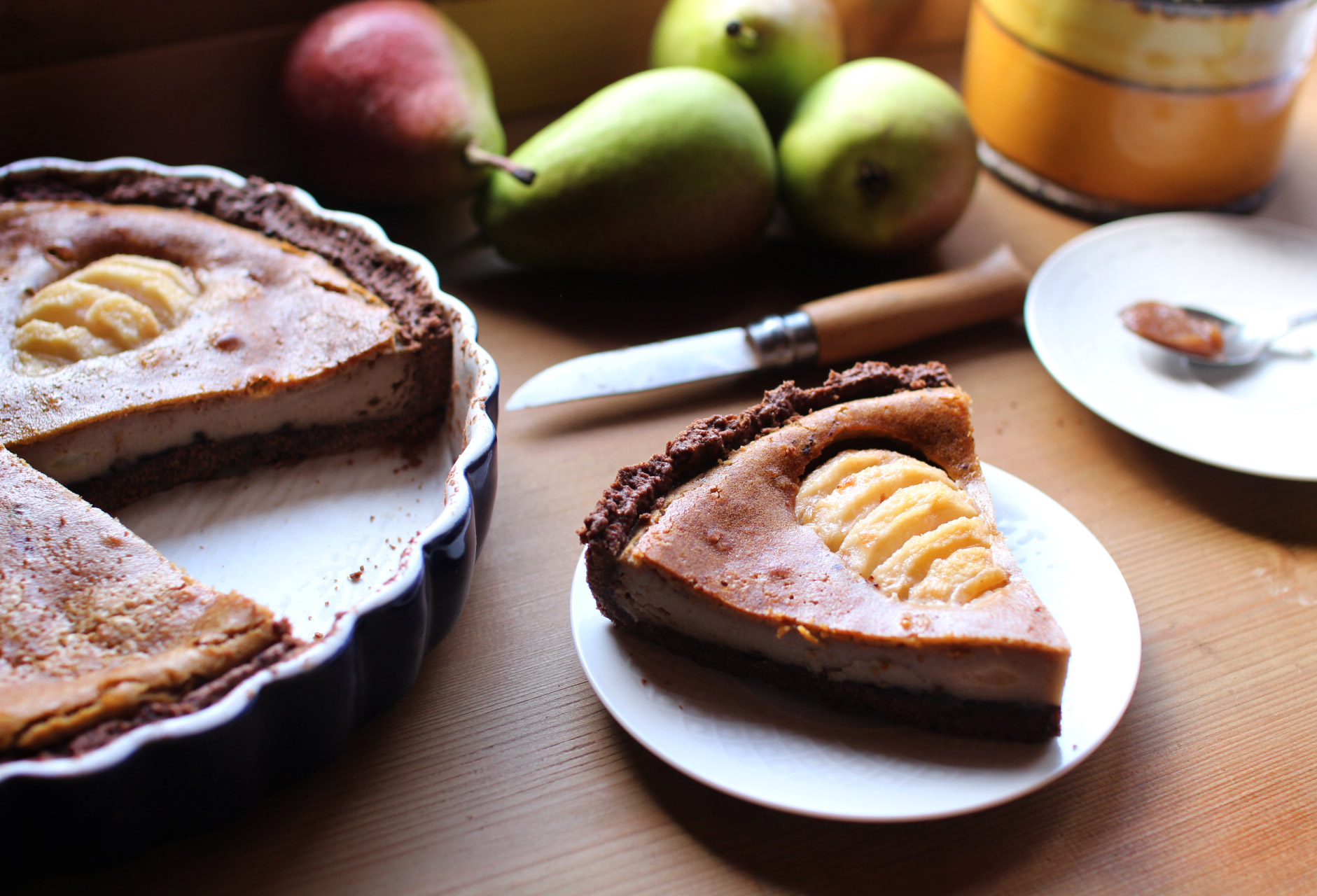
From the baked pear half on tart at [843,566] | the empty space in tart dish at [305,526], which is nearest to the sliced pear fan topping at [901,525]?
the baked pear half on tart at [843,566]

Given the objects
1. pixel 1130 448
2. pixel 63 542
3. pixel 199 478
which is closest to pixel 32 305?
pixel 199 478

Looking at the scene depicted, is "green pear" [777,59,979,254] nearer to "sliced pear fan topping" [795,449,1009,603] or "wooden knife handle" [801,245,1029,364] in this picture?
"wooden knife handle" [801,245,1029,364]

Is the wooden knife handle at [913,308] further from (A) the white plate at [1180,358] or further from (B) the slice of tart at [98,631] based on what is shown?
(B) the slice of tart at [98,631]

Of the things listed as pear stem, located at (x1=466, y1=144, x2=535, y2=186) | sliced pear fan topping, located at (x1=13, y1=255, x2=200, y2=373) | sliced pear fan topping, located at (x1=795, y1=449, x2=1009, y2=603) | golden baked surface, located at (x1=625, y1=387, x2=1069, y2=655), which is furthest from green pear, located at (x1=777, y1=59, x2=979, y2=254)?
sliced pear fan topping, located at (x1=13, y1=255, x2=200, y2=373)

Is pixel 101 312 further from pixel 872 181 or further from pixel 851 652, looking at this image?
pixel 872 181

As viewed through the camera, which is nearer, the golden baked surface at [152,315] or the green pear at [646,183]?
the golden baked surface at [152,315]

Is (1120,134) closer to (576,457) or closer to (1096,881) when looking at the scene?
(576,457)
